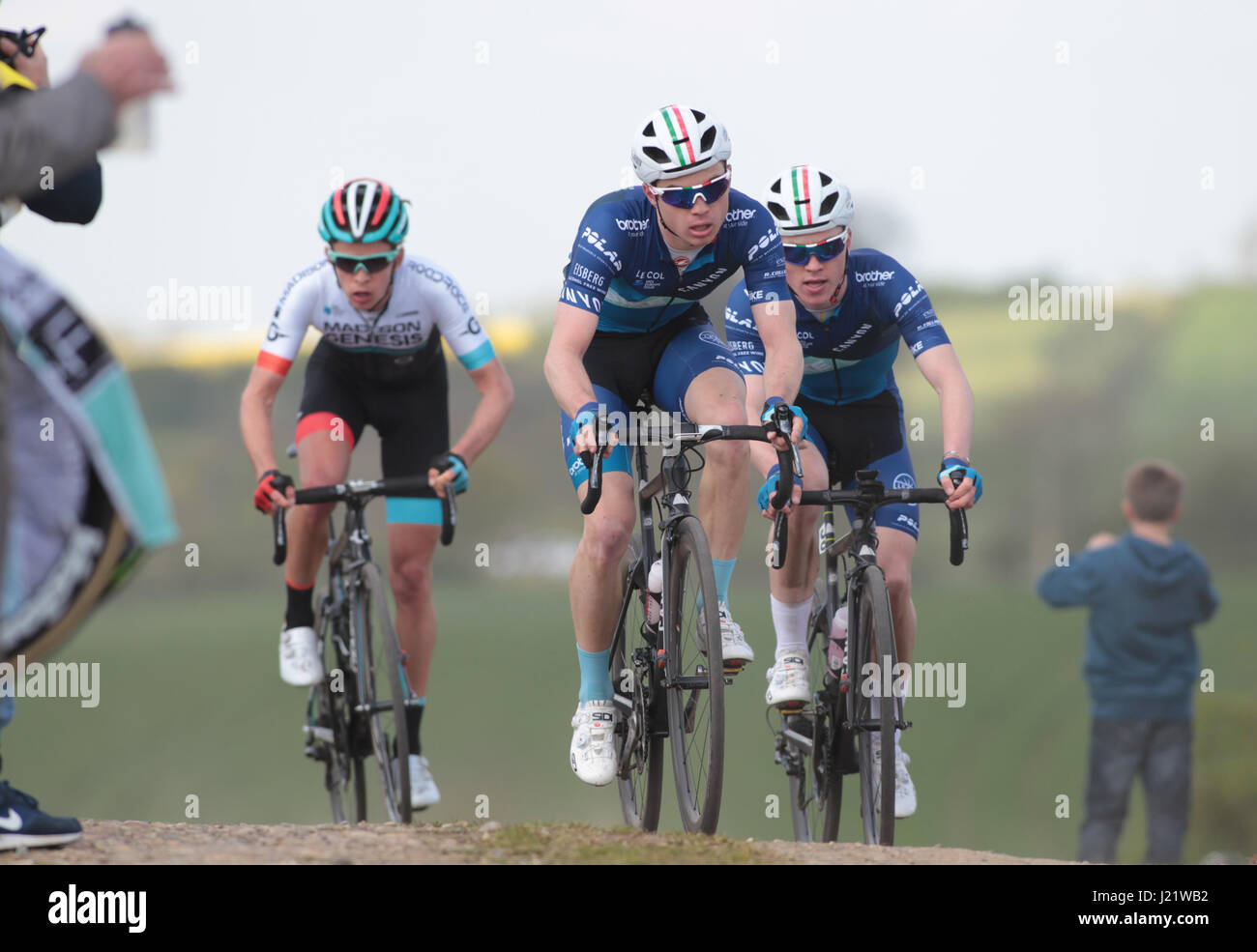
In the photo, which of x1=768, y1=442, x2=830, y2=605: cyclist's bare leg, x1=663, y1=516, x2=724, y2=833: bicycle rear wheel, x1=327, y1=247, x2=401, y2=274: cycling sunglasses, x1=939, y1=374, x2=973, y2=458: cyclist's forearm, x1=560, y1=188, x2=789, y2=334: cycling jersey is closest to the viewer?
x1=663, y1=516, x2=724, y2=833: bicycle rear wheel

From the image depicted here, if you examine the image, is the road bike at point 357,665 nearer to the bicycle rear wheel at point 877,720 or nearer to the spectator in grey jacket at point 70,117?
the bicycle rear wheel at point 877,720

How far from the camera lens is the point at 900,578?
5684 mm

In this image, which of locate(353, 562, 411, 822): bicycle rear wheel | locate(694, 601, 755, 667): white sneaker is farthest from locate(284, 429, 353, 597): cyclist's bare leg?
locate(694, 601, 755, 667): white sneaker

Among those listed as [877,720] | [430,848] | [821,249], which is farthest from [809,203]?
[430,848]

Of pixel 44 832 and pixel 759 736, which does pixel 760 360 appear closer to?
pixel 44 832

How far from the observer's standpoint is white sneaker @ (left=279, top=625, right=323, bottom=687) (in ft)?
19.8

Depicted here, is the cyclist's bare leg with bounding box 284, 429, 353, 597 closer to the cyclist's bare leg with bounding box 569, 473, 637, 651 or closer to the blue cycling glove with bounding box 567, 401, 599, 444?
the cyclist's bare leg with bounding box 569, 473, 637, 651

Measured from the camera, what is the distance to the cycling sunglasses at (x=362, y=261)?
562cm

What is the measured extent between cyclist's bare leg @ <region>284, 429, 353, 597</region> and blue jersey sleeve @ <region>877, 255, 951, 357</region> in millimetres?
2330

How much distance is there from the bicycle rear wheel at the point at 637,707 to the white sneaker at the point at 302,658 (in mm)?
1375

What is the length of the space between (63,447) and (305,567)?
3532mm
